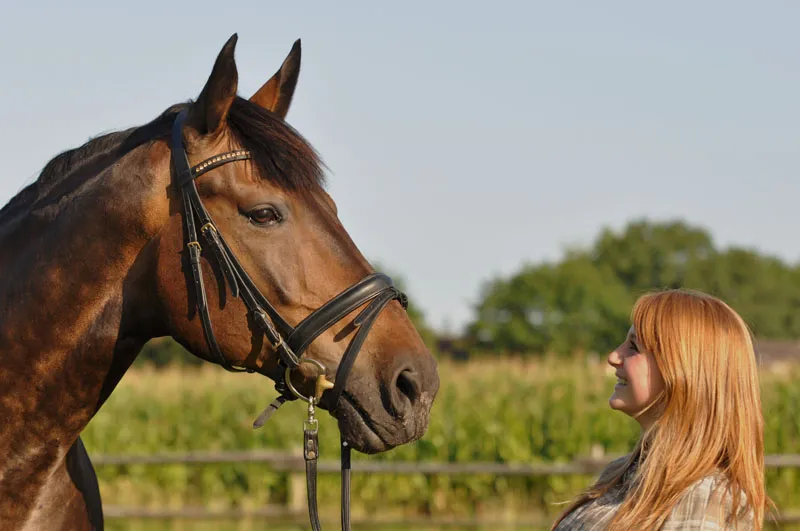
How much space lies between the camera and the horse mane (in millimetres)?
2826

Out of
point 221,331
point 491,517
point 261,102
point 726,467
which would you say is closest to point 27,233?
point 221,331

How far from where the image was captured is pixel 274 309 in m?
2.76

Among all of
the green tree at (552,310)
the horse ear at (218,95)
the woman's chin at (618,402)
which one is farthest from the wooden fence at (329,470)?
the green tree at (552,310)

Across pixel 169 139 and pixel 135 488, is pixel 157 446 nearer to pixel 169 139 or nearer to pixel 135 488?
pixel 135 488

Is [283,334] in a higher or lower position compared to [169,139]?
lower

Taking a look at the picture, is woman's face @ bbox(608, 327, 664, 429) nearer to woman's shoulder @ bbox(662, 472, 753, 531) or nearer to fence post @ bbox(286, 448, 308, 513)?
woman's shoulder @ bbox(662, 472, 753, 531)

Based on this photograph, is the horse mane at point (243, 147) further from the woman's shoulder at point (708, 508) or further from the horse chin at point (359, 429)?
the woman's shoulder at point (708, 508)

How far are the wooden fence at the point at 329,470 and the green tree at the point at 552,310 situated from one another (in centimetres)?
4965

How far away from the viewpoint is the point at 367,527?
1134 centimetres

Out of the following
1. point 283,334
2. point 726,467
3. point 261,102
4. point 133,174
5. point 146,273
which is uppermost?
point 261,102

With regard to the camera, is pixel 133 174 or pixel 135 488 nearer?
pixel 133 174

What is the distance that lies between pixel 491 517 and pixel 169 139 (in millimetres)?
9969

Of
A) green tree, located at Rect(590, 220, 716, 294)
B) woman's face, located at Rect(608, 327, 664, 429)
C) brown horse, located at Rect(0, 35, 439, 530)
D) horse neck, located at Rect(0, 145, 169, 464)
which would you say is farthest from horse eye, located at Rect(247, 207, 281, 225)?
green tree, located at Rect(590, 220, 716, 294)

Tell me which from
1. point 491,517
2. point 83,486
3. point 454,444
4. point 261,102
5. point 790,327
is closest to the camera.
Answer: point 83,486
